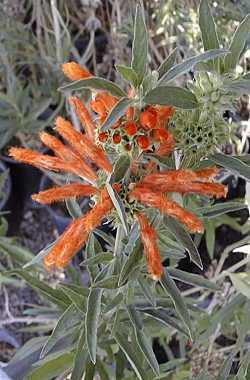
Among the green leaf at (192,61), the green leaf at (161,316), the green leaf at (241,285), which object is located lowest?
the green leaf at (161,316)

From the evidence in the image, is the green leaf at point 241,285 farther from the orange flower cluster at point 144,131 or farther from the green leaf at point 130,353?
the orange flower cluster at point 144,131

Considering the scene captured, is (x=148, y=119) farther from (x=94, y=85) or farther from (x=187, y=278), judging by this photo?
(x=187, y=278)

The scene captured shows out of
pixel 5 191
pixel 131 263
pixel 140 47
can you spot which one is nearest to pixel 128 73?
pixel 140 47

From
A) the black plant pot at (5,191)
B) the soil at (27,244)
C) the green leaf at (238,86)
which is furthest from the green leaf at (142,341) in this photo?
the black plant pot at (5,191)

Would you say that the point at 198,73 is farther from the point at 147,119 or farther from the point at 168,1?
the point at 168,1

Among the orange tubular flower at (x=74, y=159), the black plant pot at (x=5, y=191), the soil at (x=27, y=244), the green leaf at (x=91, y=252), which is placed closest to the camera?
the orange tubular flower at (x=74, y=159)

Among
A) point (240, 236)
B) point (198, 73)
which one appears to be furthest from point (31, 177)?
point (198, 73)
